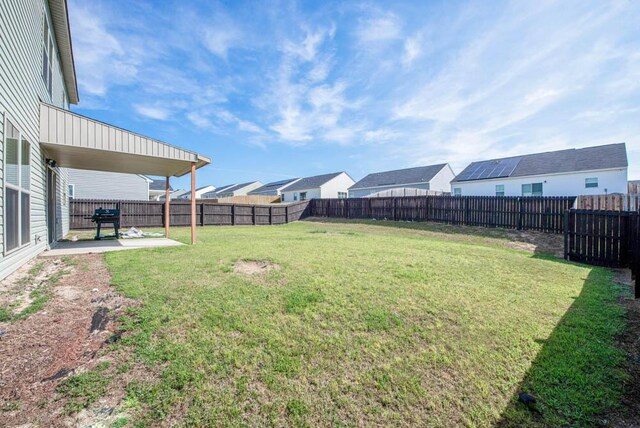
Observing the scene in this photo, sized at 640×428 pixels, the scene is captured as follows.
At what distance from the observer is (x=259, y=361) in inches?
102

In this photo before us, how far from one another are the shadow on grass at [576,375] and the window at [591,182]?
21481 millimetres

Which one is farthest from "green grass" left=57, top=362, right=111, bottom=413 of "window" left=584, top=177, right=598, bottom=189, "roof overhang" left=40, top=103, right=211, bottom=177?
"window" left=584, top=177, right=598, bottom=189

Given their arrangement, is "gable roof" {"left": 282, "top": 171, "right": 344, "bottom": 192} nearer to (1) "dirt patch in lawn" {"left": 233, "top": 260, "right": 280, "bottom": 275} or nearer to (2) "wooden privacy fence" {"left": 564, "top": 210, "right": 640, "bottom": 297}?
(2) "wooden privacy fence" {"left": 564, "top": 210, "right": 640, "bottom": 297}

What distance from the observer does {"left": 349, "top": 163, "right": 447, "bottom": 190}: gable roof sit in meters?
30.5

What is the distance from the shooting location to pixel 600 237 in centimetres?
733

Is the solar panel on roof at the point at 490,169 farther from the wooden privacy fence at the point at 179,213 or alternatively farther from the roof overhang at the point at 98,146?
the roof overhang at the point at 98,146

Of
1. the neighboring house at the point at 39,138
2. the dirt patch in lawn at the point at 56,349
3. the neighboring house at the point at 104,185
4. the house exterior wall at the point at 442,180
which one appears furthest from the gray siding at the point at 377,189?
the dirt patch in lawn at the point at 56,349

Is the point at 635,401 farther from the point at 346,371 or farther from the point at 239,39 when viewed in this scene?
the point at 239,39

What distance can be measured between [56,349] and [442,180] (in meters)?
32.9

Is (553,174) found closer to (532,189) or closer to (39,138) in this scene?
(532,189)

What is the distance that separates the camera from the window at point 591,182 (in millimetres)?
19356

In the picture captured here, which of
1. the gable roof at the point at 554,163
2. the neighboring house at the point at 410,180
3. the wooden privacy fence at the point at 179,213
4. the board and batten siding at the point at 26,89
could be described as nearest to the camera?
the board and batten siding at the point at 26,89

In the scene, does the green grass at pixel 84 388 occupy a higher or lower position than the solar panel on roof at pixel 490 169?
lower

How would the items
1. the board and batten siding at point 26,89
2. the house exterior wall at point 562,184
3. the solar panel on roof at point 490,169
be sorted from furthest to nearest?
the solar panel on roof at point 490,169 < the house exterior wall at point 562,184 < the board and batten siding at point 26,89
